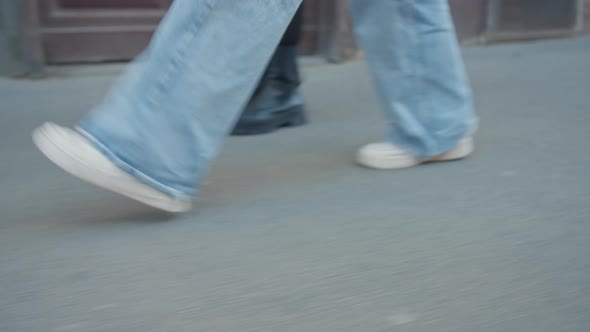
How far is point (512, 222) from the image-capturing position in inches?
64.9

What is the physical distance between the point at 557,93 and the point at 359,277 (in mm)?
2108

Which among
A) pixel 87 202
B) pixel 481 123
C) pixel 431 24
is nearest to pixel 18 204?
pixel 87 202

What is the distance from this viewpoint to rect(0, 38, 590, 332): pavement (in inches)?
49.0

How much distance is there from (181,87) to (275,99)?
1109 millimetres

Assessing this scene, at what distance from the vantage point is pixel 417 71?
2.03 m

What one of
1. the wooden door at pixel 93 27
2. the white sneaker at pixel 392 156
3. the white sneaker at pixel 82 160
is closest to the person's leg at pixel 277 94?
the white sneaker at pixel 392 156

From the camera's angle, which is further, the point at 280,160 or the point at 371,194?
the point at 280,160

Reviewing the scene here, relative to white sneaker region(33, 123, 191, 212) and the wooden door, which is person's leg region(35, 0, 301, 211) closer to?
white sneaker region(33, 123, 191, 212)

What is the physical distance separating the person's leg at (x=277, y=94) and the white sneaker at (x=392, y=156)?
0.56 m

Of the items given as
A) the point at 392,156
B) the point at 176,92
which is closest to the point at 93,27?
the point at 392,156

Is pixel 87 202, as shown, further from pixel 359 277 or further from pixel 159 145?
pixel 359 277

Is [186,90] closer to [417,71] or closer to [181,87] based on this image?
[181,87]

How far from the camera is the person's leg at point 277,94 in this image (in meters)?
2.58

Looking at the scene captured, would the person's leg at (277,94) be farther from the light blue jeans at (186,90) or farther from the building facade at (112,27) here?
the building facade at (112,27)
